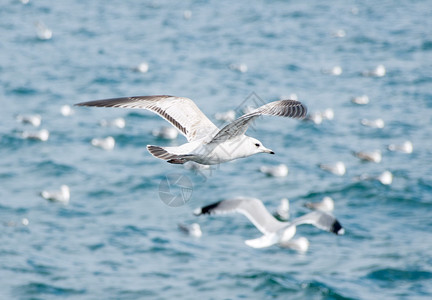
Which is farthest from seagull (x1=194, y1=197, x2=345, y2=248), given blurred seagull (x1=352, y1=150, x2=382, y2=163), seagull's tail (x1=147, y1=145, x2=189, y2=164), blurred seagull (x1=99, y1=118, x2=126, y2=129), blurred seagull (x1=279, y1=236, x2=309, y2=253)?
blurred seagull (x1=99, y1=118, x2=126, y2=129)

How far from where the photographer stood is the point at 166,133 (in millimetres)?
24078

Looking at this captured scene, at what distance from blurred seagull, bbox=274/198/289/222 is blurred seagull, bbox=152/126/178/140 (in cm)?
539

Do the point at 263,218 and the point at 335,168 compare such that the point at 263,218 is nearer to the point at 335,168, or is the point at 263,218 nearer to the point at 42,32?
the point at 335,168

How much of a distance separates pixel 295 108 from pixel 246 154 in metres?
0.92

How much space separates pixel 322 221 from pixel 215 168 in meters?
7.47

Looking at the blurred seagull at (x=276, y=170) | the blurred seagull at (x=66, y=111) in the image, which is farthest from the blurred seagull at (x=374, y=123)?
the blurred seagull at (x=66, y=111)

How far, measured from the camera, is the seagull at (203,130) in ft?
25.2

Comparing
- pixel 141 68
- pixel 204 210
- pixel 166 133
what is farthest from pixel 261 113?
pixel 141 68

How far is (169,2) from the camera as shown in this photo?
1571 inches

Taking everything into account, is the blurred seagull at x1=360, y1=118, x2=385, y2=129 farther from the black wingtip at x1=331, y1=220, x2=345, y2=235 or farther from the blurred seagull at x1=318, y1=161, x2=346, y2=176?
the black wingtip at x1=331, y1=220, x2=345, y2=235

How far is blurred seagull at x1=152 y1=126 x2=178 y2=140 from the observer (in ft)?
78.9

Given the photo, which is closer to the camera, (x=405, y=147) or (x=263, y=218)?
(x=263, y=218)

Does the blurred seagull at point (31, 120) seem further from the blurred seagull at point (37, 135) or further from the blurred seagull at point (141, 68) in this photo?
the blurred seagull at point (141, 68)

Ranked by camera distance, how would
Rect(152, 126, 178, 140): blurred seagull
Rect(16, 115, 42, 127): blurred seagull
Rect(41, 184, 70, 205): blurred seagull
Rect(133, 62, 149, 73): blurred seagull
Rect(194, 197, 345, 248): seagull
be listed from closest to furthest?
1. Rect(194, 197, 345, 248): seagull
2. Rect(41, 184, 70, 205): blurred seagull
3. Rect(152, 126, 178, 140): blurred seagull
4. Rect(16, 115, 42, 127): blurred seagull
5. Rect(133, 62, 149, 73): blurred seagull
